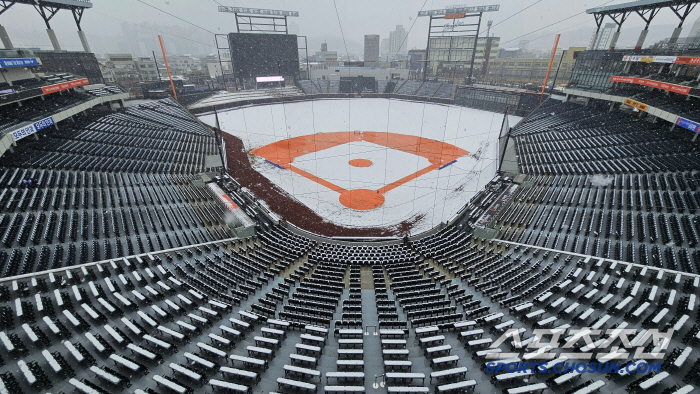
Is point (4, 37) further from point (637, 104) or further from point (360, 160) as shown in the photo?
point (637, 104)

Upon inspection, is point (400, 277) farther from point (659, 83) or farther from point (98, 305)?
point (659, 83)

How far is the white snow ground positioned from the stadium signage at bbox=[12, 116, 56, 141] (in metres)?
15.2

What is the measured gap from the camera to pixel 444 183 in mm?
25141

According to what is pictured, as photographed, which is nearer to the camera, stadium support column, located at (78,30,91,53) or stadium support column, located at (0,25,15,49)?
stadium support column, located at (0,25,15,49)

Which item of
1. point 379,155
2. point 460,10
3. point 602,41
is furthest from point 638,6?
point 602,41

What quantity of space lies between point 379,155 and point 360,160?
8.56ft

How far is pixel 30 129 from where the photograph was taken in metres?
19.7

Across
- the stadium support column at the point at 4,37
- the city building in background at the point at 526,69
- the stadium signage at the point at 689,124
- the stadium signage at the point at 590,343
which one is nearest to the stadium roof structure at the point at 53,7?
the stadium support column at the point at 4,37

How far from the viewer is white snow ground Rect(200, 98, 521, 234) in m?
21.6

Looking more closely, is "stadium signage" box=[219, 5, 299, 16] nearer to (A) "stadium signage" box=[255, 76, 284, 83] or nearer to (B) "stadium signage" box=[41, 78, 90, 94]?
(A) "stadium signage" box=[255, 76, 284, 83]

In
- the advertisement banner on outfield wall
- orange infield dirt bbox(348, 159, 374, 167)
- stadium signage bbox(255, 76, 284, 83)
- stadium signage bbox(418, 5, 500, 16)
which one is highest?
stadium signage bbox(418, 5, 500, 16)

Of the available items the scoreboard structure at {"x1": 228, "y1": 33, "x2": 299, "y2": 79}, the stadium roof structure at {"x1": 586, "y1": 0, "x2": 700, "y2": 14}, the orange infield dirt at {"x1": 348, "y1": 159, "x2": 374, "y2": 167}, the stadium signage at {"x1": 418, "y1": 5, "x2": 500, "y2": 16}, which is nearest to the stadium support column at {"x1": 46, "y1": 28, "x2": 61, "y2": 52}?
the scoreboard structure at {"x1": 228, "y1": 33, "x2": 299, "y2": 79}

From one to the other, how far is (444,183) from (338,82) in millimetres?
49079

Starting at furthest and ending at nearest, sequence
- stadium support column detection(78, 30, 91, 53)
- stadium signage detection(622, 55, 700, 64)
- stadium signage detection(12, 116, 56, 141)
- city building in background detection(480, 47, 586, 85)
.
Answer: city building in background detection(480, 47, 586, 85) → stadium support column detection(78, 30, 91, 53) → stadium signage detection(622, 55, 700, 64) → stadium signage detection(12, 116, 56, 141)
